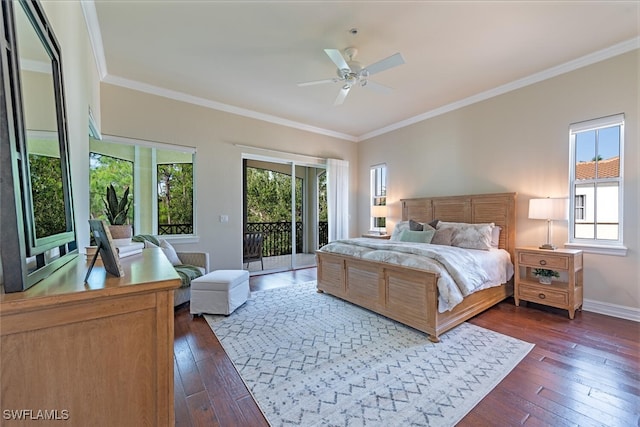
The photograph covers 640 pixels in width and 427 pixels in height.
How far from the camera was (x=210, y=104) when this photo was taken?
180 inches

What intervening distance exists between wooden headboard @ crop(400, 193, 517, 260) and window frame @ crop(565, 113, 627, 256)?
62 cm

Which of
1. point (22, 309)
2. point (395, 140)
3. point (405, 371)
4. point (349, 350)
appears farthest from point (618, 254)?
point (22, 309)

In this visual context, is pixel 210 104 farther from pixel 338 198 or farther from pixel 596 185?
pixel 596 185

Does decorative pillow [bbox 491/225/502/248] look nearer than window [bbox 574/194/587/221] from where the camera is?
No

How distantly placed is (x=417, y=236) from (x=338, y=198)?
2.55 metres

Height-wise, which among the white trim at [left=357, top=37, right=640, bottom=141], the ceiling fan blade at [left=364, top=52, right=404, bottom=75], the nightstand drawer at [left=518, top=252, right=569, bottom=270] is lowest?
the nightstand drawer at [left=518, top=252, right=569, bottom=270]

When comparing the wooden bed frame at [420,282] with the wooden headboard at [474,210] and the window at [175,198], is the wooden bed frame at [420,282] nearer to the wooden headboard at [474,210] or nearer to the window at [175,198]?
the wooden headboard at [474,210]

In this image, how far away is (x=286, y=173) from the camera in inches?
230

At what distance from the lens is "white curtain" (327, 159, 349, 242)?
6.09 meters

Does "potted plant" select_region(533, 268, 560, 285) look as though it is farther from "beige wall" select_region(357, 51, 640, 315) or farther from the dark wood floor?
the dark wood floor

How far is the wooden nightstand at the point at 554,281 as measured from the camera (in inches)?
119

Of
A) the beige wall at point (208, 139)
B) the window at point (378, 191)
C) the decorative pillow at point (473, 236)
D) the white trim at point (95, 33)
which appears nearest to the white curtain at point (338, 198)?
the window at point (378, 191)

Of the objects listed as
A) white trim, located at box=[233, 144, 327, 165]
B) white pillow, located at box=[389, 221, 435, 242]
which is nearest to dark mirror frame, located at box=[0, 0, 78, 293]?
white trim, located at box=[233, 144, 327, 165]

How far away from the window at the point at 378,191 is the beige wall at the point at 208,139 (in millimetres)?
2372
